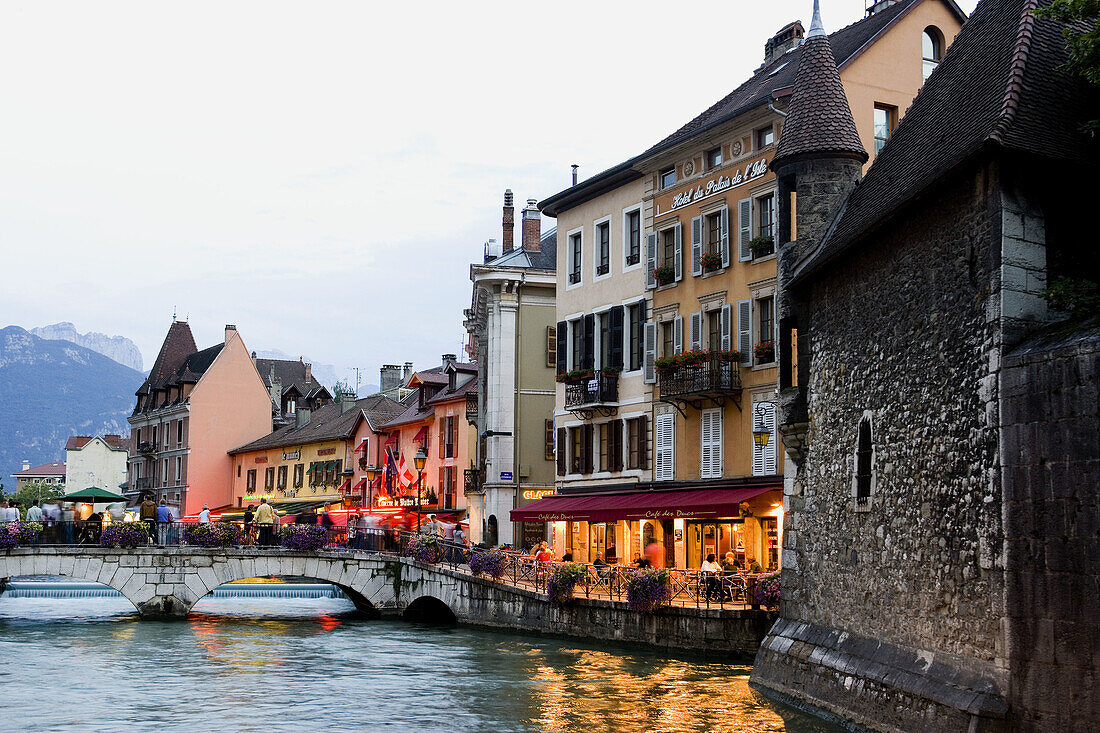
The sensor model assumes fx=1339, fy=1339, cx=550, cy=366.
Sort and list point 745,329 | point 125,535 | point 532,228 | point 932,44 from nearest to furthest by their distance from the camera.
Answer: point 932,44, point 745,329, point 125,535, point 532,228

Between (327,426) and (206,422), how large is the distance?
9794mm

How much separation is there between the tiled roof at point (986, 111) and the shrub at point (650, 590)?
9277 mm

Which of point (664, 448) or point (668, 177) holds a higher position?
point (668, 177)

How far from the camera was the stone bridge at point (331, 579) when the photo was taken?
32.2m

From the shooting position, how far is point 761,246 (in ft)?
104

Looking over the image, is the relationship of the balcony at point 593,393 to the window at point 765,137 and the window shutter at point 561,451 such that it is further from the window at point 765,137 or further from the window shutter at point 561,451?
the window at point 765,137

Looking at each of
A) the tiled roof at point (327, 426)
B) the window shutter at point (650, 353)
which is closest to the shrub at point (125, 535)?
the window shutter at point (650, 353)

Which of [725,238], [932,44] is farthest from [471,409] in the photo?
[932,44]

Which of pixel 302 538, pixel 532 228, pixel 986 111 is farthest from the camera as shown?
pixel 532 228

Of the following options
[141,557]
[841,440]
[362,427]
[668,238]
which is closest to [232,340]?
[362,427]

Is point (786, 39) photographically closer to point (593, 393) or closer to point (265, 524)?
point (593, 393)

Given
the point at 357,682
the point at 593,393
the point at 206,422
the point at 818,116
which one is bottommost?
the point at 357,682

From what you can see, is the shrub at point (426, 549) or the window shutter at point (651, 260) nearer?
the window shutter at point (651, 260)

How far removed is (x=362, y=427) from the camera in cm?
6794
